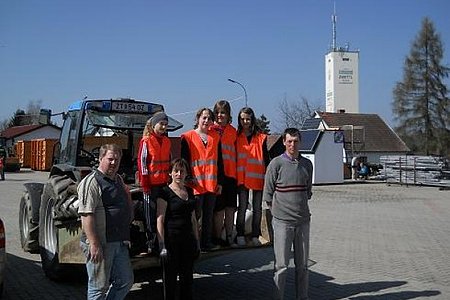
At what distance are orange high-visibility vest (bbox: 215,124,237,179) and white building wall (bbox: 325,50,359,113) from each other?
89358 millimetres

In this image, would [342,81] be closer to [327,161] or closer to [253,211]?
[327,161]

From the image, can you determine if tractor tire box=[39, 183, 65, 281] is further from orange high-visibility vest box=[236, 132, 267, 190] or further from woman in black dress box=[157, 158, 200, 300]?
orange high-visibility vest box=[236, 132, 267, 190]

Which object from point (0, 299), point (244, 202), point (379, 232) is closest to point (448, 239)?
point (379, 232)

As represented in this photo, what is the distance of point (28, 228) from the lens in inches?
352

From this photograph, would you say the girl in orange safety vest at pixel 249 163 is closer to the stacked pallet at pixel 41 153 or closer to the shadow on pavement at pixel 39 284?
the shadow on pavement at pixel 39 284

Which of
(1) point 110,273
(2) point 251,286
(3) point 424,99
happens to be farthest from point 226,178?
(3) point 424,99

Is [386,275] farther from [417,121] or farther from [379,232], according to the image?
[417,121]

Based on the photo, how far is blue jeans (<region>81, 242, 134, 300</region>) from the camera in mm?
4672

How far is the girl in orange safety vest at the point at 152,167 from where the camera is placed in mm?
5656

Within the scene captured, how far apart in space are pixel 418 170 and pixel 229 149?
2405cm

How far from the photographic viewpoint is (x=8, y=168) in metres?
42.4

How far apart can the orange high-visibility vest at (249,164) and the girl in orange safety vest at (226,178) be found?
7 cm

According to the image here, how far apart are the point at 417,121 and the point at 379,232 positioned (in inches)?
1680

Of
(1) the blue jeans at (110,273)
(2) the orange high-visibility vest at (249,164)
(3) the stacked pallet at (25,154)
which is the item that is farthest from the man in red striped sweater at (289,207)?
(3) the stacked pallet at (25,154)
